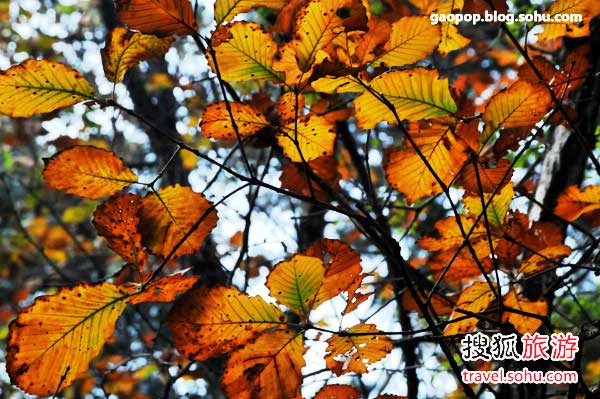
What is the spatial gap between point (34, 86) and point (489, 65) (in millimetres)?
3984

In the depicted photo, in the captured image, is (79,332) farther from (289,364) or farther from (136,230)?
(289,364)

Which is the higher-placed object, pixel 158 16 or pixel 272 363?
pixel 158 16

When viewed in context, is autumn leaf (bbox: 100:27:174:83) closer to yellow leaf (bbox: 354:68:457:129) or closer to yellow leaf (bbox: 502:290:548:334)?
yellow leaf (bbox: 354:68:457:129)

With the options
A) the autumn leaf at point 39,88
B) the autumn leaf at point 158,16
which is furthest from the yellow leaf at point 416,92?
the autumn leaf at point 39,88

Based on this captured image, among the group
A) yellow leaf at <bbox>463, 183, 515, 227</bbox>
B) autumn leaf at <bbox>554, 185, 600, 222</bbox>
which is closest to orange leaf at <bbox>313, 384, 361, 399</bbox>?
yellow leaf at <bbox>463, 183, 515, 227</bbox>

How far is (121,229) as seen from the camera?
63cm

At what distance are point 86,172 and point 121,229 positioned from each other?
8cm

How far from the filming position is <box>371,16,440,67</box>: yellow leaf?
27.0 inches

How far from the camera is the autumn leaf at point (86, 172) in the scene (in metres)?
0.62

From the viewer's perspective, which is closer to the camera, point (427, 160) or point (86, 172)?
point (86, 172)

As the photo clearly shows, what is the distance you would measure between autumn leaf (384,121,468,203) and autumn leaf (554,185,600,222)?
12.9 inches

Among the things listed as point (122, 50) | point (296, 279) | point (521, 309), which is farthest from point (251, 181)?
point (521, 309)

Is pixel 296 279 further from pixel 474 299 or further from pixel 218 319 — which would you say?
pixel 474 299

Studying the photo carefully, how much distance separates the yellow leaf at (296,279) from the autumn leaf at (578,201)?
575mm
